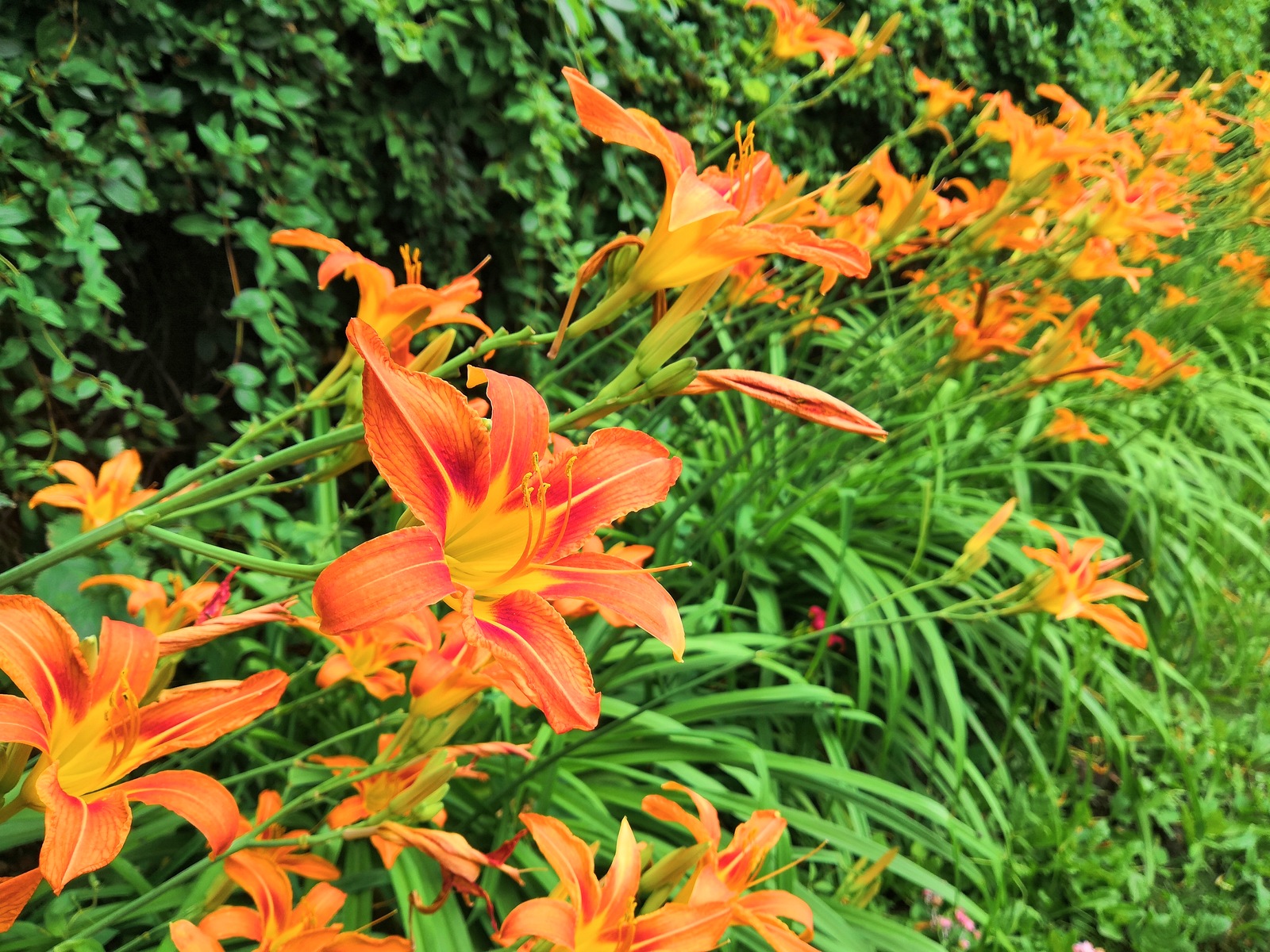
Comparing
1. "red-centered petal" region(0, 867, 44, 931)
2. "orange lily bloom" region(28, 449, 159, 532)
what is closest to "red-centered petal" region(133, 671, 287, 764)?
"red-centered petal" region(0, 867, 44, 931)

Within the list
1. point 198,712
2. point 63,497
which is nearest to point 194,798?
point 198,712

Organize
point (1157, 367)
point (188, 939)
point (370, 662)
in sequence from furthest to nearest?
point (1157, 367)
point (370, 662)
point (188, 939)

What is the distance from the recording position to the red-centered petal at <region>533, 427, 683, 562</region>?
0.70 metres

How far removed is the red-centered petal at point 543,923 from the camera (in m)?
0.77

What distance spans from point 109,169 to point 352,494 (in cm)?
100

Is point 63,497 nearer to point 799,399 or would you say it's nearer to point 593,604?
point 593,604

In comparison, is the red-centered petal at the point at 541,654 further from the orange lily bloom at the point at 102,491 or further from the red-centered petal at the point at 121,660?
the orange lily bloom at the point at 102,491

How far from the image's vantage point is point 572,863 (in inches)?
33.8

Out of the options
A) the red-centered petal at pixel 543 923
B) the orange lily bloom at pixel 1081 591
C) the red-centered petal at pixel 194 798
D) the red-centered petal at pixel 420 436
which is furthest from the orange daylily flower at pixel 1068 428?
the red-centered petal at pixel 194 798

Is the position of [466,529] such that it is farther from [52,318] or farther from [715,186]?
[52,318]

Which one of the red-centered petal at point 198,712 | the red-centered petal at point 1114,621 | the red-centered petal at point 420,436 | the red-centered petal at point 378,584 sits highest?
the red-centered petal at point 420,436

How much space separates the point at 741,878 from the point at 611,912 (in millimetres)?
210

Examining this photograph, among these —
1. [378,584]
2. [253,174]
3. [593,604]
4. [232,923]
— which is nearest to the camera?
[378,584]

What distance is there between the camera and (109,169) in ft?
5.13
